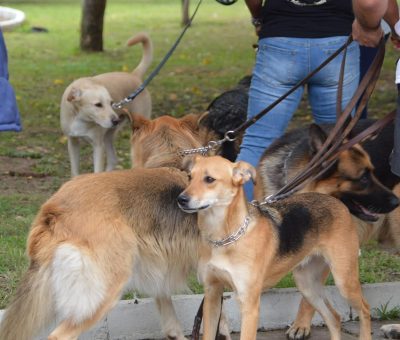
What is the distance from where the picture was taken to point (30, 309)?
4223mm

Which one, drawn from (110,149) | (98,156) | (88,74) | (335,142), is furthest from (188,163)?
(88,74)

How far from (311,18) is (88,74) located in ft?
34.4

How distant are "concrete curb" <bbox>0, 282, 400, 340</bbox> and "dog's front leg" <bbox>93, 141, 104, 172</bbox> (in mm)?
4013

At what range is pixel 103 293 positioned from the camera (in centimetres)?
426

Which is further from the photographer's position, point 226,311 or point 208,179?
point 226,311

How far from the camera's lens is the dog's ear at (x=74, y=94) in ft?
30.8

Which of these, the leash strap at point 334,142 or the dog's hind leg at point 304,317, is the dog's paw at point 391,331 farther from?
the leash strap at point 334,142

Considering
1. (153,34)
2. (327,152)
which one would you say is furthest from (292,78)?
(153,34)

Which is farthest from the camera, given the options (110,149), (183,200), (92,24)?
(92,24)

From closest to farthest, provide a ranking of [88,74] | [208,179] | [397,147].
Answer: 1. [208,179]
2. [397,147]
3. [88,74]

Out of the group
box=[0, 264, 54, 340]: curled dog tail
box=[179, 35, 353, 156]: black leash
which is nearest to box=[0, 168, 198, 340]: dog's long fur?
box=[0, 264, 54, 340]: curled dog tail

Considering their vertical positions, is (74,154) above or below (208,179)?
below

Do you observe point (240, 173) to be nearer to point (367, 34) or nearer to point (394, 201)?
point (367, 34)

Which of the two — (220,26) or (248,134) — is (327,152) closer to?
(248,134)
